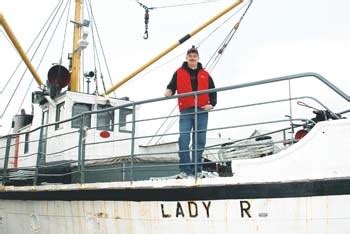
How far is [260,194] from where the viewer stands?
488cm

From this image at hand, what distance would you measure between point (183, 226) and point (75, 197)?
1.73 meters

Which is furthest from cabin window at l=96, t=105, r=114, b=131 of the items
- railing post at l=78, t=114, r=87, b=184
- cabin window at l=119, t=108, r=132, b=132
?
railing post at l=78, t=114, r=87, b=184

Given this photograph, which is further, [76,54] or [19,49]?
[76,54]

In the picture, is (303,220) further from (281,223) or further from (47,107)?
(47,107)

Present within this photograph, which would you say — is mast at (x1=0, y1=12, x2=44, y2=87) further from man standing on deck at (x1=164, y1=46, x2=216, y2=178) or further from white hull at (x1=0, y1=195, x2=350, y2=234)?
man standing on deck at (x1=164, y1=46, x2=216, y2=178)

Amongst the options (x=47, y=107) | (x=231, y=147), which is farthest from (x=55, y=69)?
(x=231, y=147)

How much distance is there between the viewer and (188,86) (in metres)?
6.08

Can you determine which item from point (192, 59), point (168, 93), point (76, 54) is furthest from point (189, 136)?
point (76, 54)

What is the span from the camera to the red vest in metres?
5.96

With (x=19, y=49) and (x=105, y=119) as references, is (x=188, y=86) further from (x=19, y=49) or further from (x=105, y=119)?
(x=19, y=49)

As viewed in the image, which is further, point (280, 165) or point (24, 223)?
point (24, 223)

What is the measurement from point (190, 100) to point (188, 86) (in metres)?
0.21

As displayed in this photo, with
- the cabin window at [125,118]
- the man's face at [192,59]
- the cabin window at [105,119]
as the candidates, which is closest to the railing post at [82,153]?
the man's face at [192,59]

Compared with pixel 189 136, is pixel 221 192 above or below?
below
